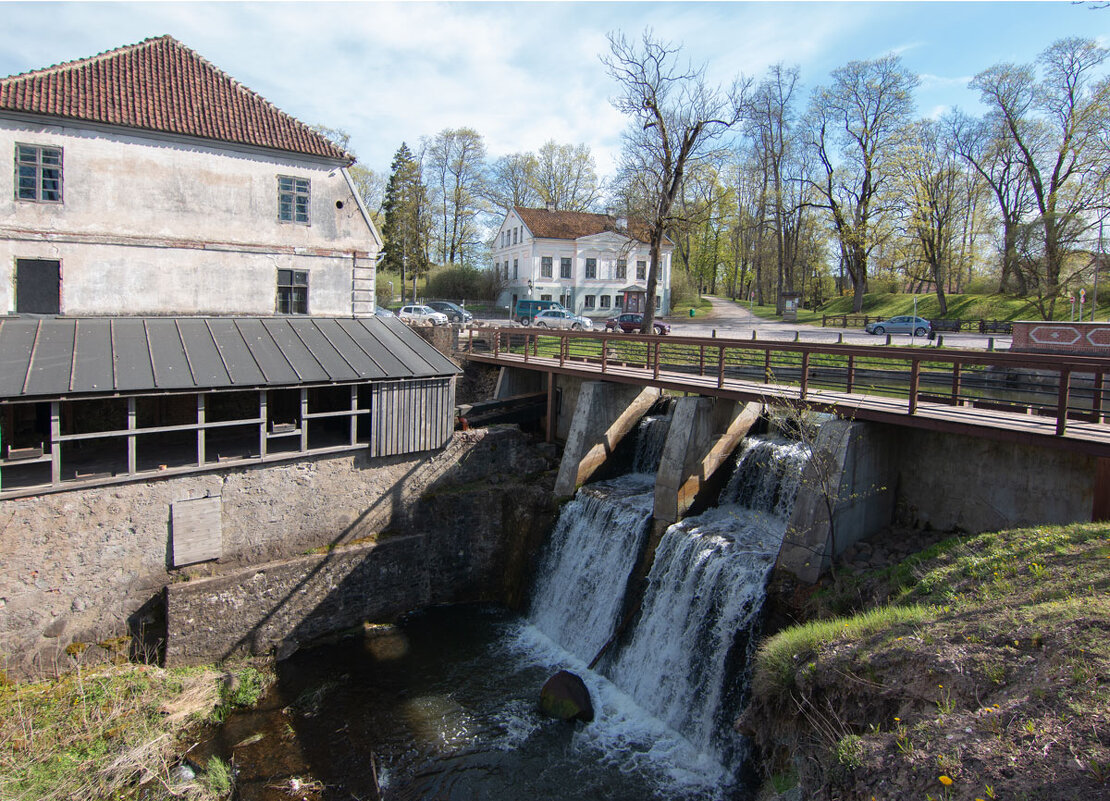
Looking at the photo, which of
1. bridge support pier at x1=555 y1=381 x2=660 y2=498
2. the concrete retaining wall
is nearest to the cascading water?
the concrete retaining wall

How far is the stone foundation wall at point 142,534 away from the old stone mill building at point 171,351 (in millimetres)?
36

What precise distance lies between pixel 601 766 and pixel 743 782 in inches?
Result: 83.1

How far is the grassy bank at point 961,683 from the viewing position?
5074mm

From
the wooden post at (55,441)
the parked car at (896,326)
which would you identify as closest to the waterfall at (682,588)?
the wooden post at (55,441)

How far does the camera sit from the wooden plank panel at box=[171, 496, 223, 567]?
12.9 m

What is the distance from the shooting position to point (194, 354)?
1400 centimetres

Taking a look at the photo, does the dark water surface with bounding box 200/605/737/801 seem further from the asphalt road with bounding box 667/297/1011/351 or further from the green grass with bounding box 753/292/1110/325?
the green grass with bounding box 753/292/1110/325

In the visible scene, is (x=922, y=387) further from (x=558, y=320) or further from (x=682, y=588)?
(x=558, y=320)

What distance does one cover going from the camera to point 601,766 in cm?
1005

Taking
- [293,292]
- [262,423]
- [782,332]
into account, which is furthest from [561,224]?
[262,423]

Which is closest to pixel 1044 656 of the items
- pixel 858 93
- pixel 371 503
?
pixel 371 503

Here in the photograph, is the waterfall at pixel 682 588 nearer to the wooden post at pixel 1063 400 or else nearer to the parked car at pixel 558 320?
the wooden post at pixel 1063 400

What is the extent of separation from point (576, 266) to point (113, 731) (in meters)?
43.0

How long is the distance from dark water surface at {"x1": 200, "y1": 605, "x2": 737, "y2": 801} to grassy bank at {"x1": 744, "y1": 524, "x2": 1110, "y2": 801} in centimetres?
263
